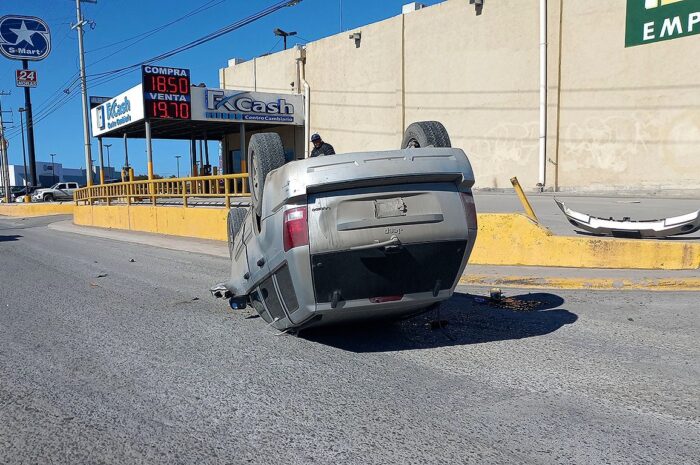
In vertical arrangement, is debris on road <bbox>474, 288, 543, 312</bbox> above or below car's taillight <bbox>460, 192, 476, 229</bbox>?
below

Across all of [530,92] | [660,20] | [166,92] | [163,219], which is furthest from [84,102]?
[660,20]

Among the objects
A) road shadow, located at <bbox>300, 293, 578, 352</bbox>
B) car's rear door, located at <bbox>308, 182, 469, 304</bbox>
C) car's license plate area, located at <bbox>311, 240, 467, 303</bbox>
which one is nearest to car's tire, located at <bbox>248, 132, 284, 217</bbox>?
car's rear door, located at <bbox>308, 182, 469, 304</bbox>

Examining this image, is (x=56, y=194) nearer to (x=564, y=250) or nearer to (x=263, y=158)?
(x=564, y=250)

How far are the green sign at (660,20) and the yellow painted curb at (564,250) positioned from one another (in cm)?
1405

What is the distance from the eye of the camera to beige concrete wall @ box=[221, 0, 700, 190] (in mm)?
18438

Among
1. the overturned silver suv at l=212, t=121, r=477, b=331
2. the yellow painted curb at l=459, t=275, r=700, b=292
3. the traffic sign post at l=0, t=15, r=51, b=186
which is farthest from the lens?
the traffic sign post at l=0, t=15, r=51, b=186

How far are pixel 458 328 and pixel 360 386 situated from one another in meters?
1.75

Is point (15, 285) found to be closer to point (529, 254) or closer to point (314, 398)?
point (314, 398)

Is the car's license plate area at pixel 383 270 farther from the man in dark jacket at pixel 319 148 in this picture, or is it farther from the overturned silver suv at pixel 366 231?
the man in dark jacket at pixel 319 148

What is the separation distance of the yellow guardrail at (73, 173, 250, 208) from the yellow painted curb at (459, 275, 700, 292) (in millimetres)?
5889

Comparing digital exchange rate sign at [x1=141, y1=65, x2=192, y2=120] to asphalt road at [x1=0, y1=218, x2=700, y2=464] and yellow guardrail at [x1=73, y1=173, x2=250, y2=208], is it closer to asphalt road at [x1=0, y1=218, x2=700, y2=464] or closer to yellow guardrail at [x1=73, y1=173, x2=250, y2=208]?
yellow guardrail at [x1=73, y1=173, x2=250, y2=208]

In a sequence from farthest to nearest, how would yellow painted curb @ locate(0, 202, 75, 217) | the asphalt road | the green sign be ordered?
yellow painted curb @ locate(0, 202, 75, 217), the green sign, the asphalt road

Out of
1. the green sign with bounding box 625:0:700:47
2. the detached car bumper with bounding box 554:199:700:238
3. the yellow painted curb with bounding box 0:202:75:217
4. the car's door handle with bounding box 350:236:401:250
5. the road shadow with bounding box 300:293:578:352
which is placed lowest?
the yellow painted curb with bounding box 0:202:75:217

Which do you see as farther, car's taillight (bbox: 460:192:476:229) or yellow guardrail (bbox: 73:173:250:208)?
yellow guardrail (bbox: 73:173:250:208)
